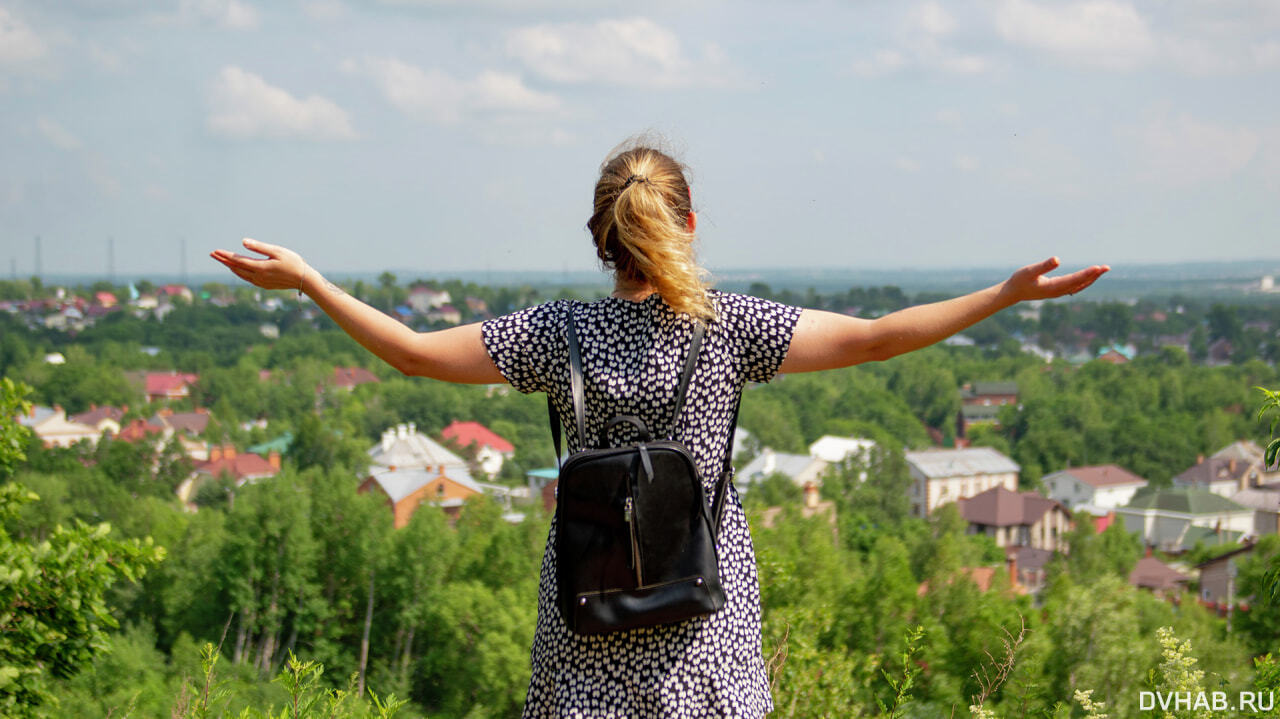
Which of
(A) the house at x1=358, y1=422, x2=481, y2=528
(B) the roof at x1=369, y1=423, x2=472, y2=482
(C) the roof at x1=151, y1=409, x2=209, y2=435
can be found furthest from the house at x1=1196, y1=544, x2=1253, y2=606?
(C) the roof at x1=151, y1=409, x2=209, y2=435

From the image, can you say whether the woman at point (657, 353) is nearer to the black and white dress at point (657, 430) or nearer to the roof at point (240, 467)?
the black and white dress at point (657, 430)

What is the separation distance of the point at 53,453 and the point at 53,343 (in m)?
46.6

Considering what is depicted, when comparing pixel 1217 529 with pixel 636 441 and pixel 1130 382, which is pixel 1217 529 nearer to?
pixel 1130 382

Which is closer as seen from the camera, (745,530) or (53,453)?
(745,530)

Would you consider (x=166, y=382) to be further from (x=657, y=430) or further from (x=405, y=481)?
(x=657, y=430)

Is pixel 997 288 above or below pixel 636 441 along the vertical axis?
above

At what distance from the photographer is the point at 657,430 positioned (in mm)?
1821

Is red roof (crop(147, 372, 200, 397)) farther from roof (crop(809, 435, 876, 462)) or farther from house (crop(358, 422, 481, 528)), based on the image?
roof (crop(809, 435, 876, 462))

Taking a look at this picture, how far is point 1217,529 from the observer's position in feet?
129

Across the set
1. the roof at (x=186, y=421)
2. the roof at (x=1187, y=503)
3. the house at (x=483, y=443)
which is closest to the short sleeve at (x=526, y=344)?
the roof at (x=1187, y=503)

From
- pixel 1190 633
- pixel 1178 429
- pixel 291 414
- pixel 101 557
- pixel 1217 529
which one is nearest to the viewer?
pixel 101 557

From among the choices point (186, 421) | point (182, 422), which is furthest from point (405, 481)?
point (186, 421)

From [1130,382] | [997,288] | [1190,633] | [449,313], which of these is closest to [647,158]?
[997,288]

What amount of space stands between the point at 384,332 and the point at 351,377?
69.8m
